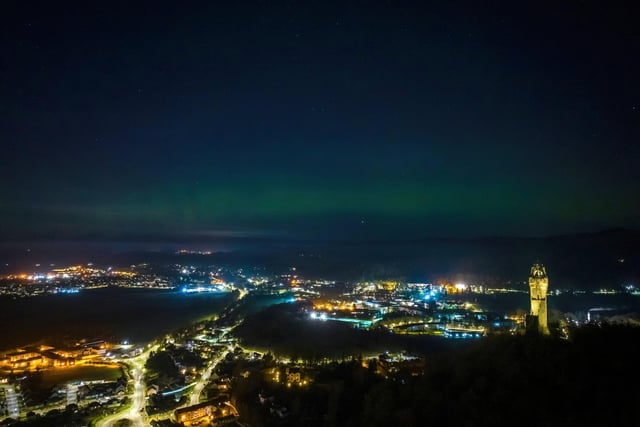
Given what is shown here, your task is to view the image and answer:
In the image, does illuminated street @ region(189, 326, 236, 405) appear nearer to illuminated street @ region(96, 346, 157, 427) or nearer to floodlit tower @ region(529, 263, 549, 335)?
illuminated street @ region(96, 346, 157, 427)

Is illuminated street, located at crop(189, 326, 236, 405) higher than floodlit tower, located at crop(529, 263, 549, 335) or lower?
lower

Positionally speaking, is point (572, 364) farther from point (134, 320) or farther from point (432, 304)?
point (134, 320)

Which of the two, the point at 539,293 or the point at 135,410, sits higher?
the point at 539,293

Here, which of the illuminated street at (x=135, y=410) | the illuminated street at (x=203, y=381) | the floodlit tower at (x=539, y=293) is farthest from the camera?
the floodlit tower at (x=539, y=293)

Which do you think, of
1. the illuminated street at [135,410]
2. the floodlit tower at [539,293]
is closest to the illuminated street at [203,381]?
the illuminated street at [135,410]

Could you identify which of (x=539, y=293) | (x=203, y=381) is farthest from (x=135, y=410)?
(x=539, y=293)

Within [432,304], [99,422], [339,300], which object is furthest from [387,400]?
[339,300]

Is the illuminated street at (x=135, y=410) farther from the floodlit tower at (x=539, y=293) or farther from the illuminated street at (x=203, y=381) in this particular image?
the floodlit tower at (x=539, y=293)

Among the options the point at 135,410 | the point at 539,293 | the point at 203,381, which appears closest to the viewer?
the point at 135,410

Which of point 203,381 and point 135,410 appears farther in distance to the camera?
point 203,381

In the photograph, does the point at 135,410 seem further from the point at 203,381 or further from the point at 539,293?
the point at 539,293

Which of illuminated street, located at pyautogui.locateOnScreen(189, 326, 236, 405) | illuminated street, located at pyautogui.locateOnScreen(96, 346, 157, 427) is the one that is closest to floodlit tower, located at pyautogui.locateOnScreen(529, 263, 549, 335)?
illuminated street, located at pyautogui.locateOnScreen(189, 326, 236, 405)

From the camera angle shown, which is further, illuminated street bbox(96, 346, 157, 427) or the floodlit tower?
the floodlit tower
